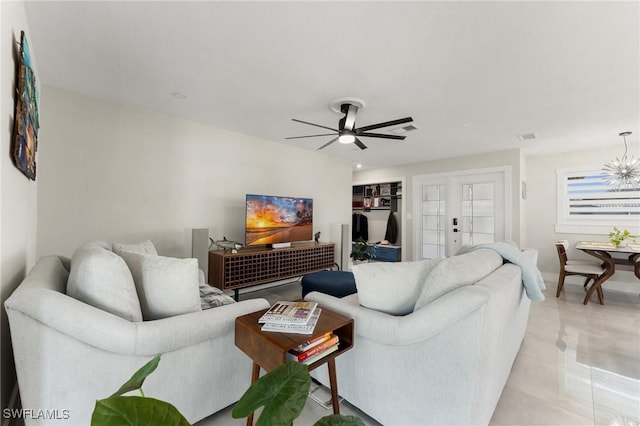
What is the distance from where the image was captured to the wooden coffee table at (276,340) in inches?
45.8

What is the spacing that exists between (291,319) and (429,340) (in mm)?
651

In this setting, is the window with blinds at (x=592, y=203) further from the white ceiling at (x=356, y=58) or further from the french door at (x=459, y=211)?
the white ceiling at (x=356, y=58)

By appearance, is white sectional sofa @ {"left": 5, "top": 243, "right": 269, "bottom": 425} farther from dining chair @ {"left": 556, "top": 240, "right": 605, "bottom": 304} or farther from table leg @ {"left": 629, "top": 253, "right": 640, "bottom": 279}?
table leg @ {"left": 629, "top": 253, "right": 640, "bottom": 279}

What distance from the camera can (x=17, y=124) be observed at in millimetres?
1389

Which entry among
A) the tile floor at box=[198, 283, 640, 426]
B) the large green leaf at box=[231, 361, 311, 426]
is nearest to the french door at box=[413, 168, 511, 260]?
the tile floor at box=[198, 283, 640, 426]

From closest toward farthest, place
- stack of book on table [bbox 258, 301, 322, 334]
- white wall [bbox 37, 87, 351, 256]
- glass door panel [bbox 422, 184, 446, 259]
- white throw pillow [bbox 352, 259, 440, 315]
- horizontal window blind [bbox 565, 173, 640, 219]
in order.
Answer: stack of book on table [bbox 258, 301, 322, 334], white throw pillow [bbox 352, 259, 440, 315], white wall [bbox 37, 87, 351, 256], horizontal window blind [bbox 565, 173, 640, 219], glass door panel [bbox 422, 184, 446, 259]

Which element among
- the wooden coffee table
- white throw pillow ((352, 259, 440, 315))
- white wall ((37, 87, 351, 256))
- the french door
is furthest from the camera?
the french door

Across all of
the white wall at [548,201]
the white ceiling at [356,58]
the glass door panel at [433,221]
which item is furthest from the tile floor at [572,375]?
the glass door panel at [433,221]

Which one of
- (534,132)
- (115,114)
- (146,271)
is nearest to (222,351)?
(146,271)

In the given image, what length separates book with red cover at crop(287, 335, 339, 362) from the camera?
1.22 metres

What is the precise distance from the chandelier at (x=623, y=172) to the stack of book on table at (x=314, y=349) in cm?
487

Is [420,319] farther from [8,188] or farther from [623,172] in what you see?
[623,172]

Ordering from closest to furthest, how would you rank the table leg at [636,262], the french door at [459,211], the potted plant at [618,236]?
the table leg at [636,262]
the potted plant at [618,236]
the french door at [459,211]

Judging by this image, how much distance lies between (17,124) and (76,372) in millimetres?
1244
